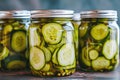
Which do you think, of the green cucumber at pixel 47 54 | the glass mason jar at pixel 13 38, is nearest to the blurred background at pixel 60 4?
the glass mason jar at pixel 13 38

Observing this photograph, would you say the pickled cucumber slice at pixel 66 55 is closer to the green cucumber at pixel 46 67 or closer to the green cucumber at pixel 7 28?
the green cucumber at pixel 46 67

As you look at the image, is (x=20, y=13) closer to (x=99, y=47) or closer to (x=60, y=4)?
(x=99, y=47)

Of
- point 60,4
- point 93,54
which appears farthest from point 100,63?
point 60,4

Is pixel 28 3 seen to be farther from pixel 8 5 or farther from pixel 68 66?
pixel 68 66

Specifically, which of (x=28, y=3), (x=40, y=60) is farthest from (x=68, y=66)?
(x=28, y=3)

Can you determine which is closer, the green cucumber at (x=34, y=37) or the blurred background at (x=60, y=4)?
the green cucumber at (x=34, y=37)

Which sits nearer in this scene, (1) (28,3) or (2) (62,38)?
(2) (62,38)
